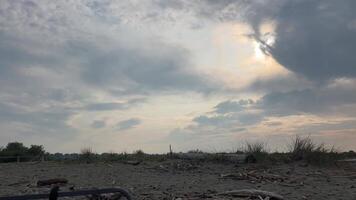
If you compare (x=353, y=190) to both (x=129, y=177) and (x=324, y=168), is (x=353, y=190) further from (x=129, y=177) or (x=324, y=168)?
(x=129, y=177)

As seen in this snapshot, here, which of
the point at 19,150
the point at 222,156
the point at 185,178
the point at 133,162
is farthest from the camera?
the point at 19,150

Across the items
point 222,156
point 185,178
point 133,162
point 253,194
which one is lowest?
point 253,194

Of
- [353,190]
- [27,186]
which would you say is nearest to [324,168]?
[353,190]

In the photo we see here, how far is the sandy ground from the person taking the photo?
11227 millimetres

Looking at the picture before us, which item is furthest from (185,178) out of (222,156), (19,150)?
(19,150)

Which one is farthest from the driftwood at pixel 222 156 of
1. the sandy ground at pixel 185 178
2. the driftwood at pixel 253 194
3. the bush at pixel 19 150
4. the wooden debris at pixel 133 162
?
the bush at pixel 19 150

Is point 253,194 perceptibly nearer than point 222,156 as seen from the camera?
Yes

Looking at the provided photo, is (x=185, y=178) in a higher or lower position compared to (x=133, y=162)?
lower

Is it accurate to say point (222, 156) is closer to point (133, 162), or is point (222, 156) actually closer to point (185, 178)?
point (133, 162)

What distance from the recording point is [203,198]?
10.3m

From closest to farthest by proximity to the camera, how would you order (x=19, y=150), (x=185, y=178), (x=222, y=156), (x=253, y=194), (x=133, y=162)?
(x=253, y=194) → (x=185, y=178) → (x=133, y=162) → (x=222, y=156) → (x=19, y=150)

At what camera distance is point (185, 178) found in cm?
1333

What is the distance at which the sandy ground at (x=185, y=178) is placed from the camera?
11.2 metres

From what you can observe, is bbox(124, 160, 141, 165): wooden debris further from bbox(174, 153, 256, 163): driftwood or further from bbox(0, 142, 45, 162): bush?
bbox(0, 142, 45, 162): bush
